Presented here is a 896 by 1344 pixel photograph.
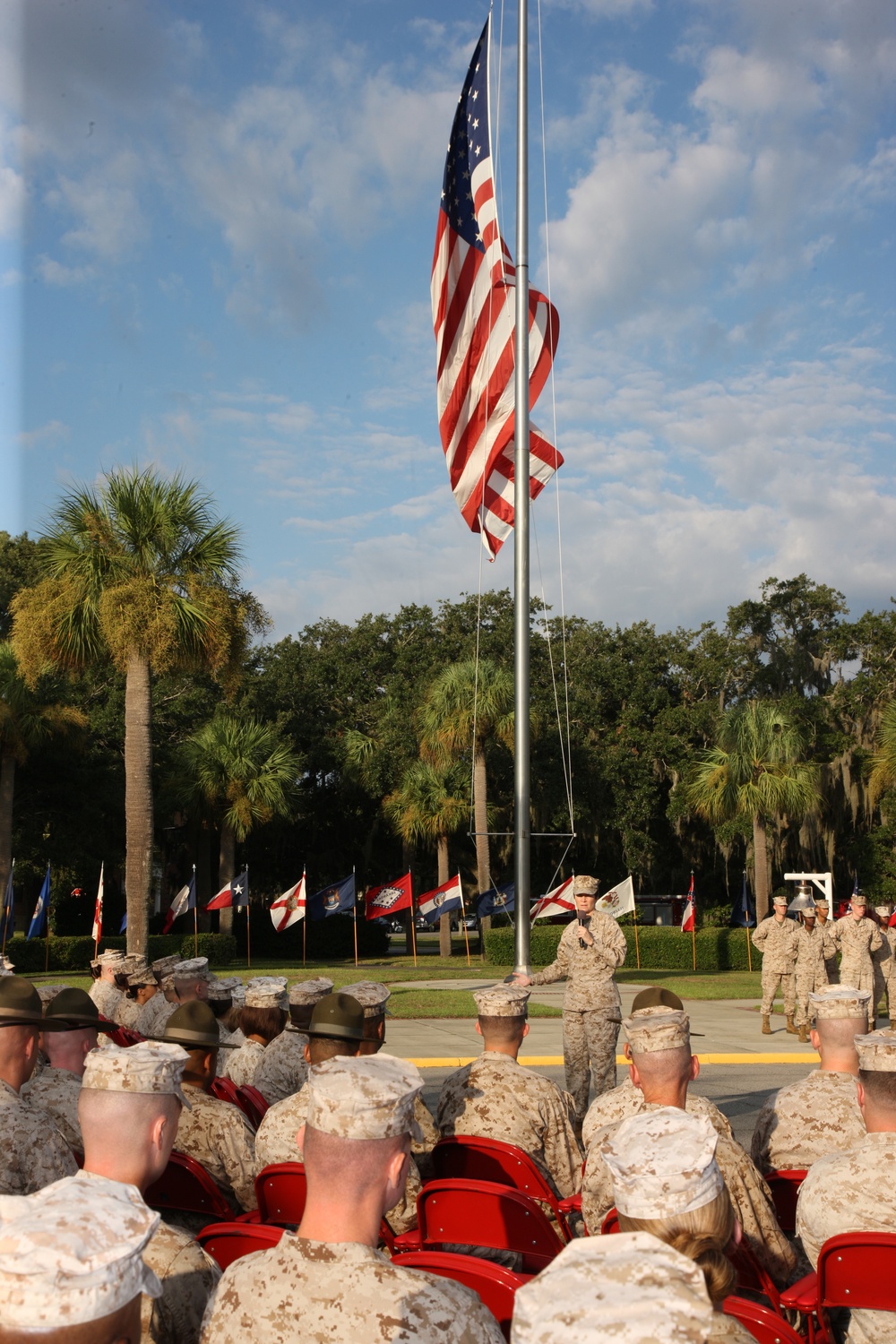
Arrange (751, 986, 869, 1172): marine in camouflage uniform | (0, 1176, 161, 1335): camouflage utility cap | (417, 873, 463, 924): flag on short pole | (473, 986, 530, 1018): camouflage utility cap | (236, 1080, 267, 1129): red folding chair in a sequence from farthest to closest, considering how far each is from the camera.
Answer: (417, 873, 463, 924): flag on short pole, (236, 1080, 267, 1129): red folding chair, (473, 986, 530, 1018): camouflage utility cap, (751, 986, 869, 1172): marine in camouflage uniform, (0, 1176, 161, 1335): camouflage utility cap

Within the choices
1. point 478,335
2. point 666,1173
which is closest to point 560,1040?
point 478,335

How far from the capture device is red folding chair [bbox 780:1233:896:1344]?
323 cm

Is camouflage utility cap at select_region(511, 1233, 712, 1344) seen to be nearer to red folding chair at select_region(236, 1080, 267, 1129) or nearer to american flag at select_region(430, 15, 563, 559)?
red folding chair at select_region(236, 1080, 267, 1129)

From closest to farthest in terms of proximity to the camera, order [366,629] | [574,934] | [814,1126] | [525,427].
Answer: [814,1126] < [574,934] < [525,427] < [366,629]

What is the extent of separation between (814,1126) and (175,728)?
40535mm

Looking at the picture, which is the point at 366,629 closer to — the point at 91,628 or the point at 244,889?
the point at 244,889

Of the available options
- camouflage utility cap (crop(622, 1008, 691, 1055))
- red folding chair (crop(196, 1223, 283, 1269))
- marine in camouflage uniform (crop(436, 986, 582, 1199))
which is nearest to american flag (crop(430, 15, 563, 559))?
marine in camouflage uniform (crop(436, 986, 582, 1199))

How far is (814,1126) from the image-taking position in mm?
4871

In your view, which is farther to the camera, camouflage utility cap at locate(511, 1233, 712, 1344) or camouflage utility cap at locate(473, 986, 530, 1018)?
camouflage utility cap at locate(473, 986, 530, 1018)

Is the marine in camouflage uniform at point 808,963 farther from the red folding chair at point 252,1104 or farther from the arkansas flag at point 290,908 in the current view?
the red folding chair at point 252,1104

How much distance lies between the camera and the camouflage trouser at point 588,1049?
9.35m

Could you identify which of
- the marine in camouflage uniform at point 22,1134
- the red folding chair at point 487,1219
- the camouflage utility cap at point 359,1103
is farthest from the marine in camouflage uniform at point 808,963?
the camouflage utility cap at point 359,1103

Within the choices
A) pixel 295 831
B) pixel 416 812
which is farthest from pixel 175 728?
pixel 416 812

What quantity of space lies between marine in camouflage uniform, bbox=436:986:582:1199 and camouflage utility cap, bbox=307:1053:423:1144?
2662 mm
